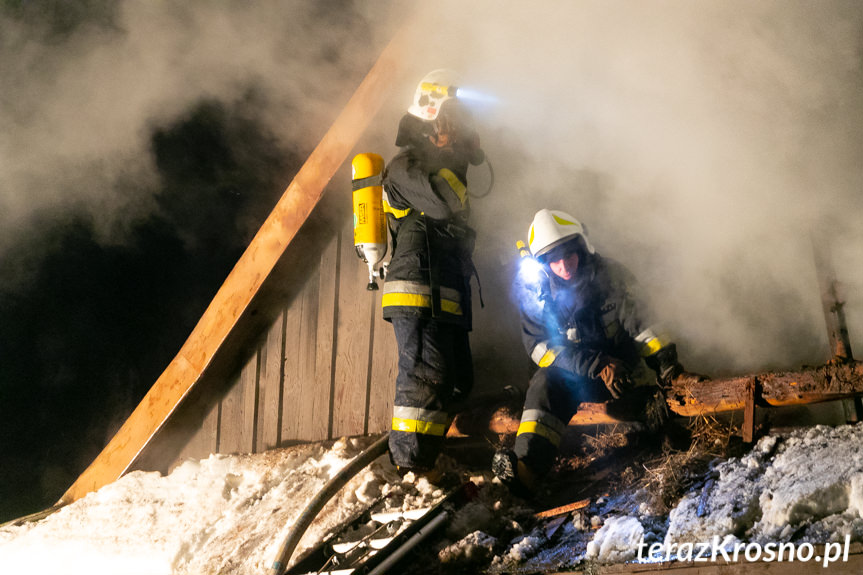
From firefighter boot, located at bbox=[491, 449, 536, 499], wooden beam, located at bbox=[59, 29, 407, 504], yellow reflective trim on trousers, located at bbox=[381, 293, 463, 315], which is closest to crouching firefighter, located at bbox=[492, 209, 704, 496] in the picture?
firefighter boot, located at bbox=[491, 449, 536, 499]

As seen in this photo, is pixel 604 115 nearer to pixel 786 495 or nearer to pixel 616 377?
pixel 616 377

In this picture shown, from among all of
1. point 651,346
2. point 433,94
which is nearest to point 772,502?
point 651,346

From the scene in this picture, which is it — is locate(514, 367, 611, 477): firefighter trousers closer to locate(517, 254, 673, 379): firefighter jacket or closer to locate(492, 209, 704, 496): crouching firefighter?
locate(492, 209, 704, 496): crouching firefighter

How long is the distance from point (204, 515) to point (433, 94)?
2.66 meters

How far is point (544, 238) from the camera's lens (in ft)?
11.0

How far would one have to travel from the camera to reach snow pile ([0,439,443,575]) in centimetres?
317

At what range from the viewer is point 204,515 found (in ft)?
11.9

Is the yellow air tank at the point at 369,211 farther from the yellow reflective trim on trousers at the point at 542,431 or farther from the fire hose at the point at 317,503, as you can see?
the yellow reflective trim on trousers at the point at 542,431

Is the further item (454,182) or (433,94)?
(433,94)

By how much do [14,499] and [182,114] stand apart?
3.72 meters

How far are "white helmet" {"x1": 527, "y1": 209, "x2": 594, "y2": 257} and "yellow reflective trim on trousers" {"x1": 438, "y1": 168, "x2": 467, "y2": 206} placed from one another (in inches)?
16.6

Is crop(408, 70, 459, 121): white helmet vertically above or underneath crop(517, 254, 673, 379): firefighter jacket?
above

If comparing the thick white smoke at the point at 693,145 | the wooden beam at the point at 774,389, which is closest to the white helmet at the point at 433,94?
the thick white smoke at the point at 693,145

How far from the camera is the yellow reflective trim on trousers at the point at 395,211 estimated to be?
3477mm
